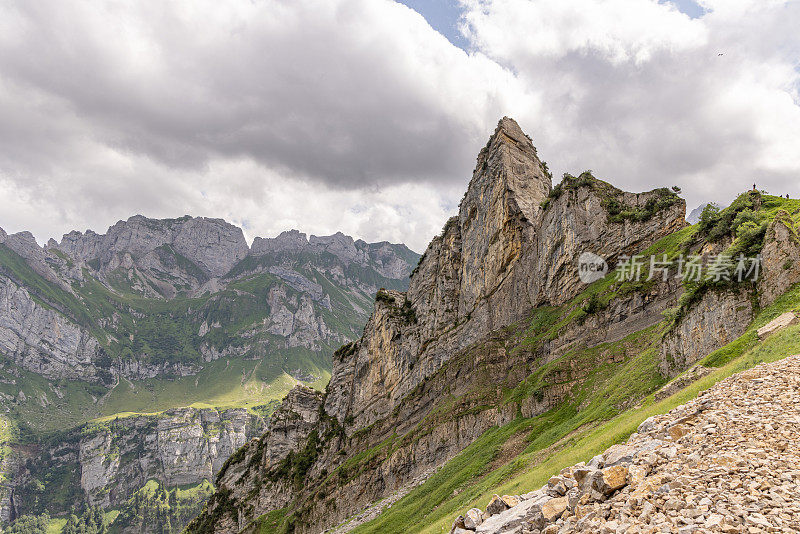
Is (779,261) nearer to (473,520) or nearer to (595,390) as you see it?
(595,390)

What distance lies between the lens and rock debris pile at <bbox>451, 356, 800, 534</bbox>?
913 centimetres

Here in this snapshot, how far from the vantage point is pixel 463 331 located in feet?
319

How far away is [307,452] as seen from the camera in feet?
427

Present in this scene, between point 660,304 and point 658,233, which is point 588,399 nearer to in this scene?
point 660,304

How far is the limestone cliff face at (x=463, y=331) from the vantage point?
2692 inches

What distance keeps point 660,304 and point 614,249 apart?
71.6 ft

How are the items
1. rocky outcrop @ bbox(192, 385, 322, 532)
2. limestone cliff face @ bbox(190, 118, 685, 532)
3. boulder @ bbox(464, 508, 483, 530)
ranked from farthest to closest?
1. rocky outcrop @ bbox(192, 385, 322, 532)
2. limestone cliff face @ bbox(190, 118, 685, 532)
3. boulder @ bbox(464, 508, 483, 530)

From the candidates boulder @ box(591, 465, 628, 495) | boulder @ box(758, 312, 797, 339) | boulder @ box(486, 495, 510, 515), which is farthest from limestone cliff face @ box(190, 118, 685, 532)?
boulder @ box(591, 465, 628, 495)

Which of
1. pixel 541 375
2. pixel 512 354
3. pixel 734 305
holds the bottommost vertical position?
pixel 541 375

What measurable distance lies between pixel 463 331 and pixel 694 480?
287 ft

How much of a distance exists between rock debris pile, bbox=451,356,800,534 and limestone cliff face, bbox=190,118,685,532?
1513 inches

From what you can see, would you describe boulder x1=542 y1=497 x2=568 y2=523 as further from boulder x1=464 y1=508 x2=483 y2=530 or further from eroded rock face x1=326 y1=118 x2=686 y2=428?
eroded rock face x1=326 y1=118 x2=686 y2=428

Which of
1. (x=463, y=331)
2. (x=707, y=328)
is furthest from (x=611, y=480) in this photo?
(x=463, y=331)

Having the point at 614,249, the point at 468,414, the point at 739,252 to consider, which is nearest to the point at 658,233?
the point at 614,249
